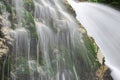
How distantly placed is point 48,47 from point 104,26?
16.3 ft

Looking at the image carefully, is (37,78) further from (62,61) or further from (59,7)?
(59,7)

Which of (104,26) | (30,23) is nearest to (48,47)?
(30,23)

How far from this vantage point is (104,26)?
51.6ft

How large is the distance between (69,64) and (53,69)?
774mm

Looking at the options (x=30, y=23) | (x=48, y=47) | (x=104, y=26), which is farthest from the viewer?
(x=104, y=26)

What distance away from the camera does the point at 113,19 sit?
53.4 feet

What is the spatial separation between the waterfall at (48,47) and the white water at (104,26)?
96 centimetres

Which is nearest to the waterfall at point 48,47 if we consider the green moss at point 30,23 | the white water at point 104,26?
the green moss at point 30,23

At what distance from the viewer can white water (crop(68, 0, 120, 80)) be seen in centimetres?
1359

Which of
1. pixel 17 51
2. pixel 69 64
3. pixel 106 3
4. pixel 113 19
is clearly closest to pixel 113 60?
pixel 69 64

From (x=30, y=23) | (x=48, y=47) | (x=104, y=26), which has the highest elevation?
(x=30, y=23)

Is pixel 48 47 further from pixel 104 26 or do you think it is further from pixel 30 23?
pixel 104 26

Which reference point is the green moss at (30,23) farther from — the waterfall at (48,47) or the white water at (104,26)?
the white water at (104,26)

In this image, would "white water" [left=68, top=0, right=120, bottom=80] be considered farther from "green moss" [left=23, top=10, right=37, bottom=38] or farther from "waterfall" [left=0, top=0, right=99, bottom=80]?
"green moss" [left=23, top=10, right=37, bottom=38]
